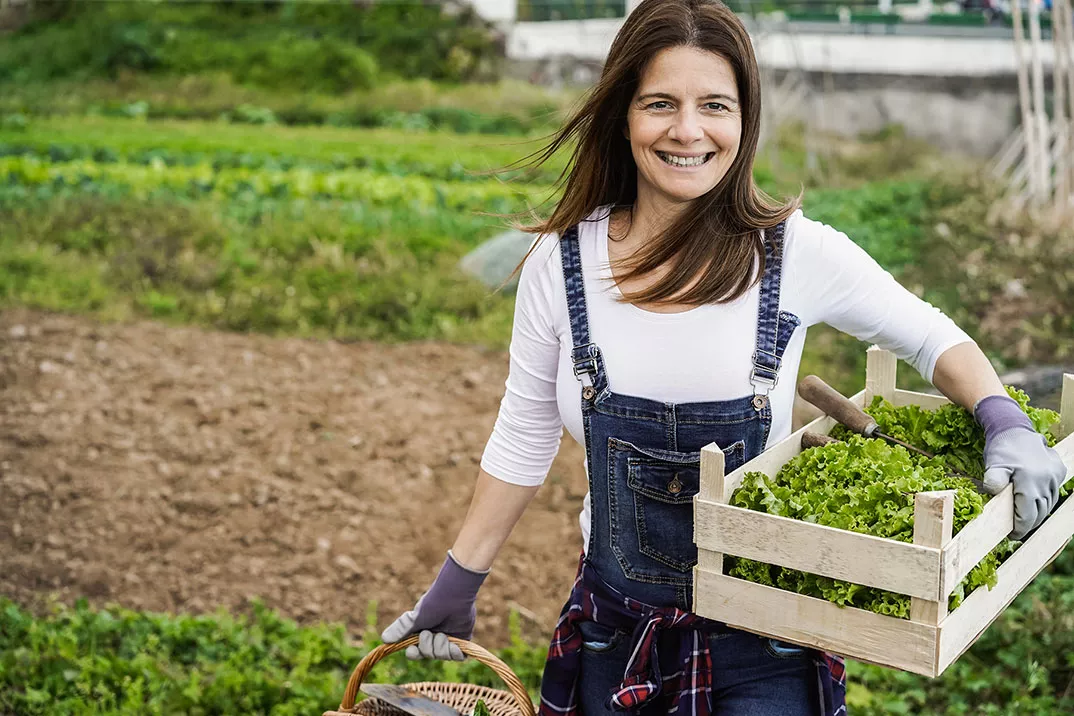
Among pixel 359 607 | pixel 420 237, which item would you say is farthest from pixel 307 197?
pixel 359 607

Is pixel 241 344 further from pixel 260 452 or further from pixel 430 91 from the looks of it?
pixel 430 91

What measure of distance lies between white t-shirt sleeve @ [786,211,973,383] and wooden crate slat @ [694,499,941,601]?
432 millimetres

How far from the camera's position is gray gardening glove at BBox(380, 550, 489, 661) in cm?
229

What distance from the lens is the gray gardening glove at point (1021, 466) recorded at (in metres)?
1.83

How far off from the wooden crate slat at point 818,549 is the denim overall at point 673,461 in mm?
219

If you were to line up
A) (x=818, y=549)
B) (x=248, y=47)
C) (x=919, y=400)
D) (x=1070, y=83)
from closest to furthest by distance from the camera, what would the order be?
1. (x=818, y=549)
2. (x=919, y=400)
3. (x=1070, y=83)
4. (x=248, y=47)

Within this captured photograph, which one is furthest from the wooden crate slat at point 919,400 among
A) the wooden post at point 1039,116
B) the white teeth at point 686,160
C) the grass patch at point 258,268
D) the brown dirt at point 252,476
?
the wooden post at point 1039,116

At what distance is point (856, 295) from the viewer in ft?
6.60

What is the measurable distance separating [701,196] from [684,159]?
11 centimetres

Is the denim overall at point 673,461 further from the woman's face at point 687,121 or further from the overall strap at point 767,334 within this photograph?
the woman's face at point 687,121

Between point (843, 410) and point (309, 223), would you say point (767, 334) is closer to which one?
point (843, 410)

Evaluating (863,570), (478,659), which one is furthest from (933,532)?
(478,659)

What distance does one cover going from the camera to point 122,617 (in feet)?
13.3

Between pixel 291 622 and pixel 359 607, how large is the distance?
325 millimetres
